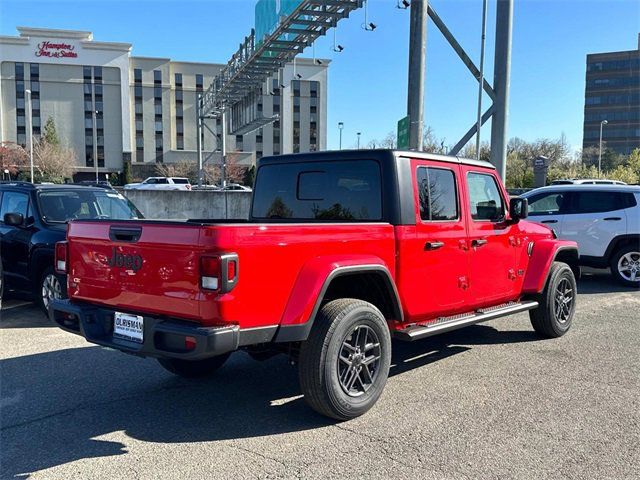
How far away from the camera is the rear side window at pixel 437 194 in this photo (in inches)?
183

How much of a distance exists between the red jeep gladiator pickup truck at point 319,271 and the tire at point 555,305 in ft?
1.78

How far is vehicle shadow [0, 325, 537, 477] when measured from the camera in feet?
11.7

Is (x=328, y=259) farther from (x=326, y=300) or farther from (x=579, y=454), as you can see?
(x=579, y=454)

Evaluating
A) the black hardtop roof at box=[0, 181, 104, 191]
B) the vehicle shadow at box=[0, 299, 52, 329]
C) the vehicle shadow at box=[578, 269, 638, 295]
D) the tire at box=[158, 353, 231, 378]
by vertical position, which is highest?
the black hardtop roof at box=[0, 181, 104, 191]

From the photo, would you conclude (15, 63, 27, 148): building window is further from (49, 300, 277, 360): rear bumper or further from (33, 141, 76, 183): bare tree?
(49, 300, 277, 360): rear bumper

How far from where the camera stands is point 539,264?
6109 millimetres

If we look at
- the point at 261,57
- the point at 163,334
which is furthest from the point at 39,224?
the point at 261,57

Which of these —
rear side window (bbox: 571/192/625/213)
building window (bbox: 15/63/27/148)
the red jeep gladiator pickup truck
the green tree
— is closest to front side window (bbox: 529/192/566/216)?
rear side window (bbox: 571/192/625/213)

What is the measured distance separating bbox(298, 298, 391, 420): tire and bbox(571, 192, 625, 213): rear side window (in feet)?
25.7

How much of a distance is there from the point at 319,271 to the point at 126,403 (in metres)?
2.01

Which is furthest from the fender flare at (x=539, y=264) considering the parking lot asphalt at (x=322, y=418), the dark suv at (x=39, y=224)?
the dark suv at (x=39, y=224)

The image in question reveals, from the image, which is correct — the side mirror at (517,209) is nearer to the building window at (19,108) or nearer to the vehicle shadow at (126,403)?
the vehicle shadow at (126,403)

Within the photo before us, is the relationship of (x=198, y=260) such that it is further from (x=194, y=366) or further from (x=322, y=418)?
(x=194, y=366)

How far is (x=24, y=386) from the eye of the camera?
461cm
